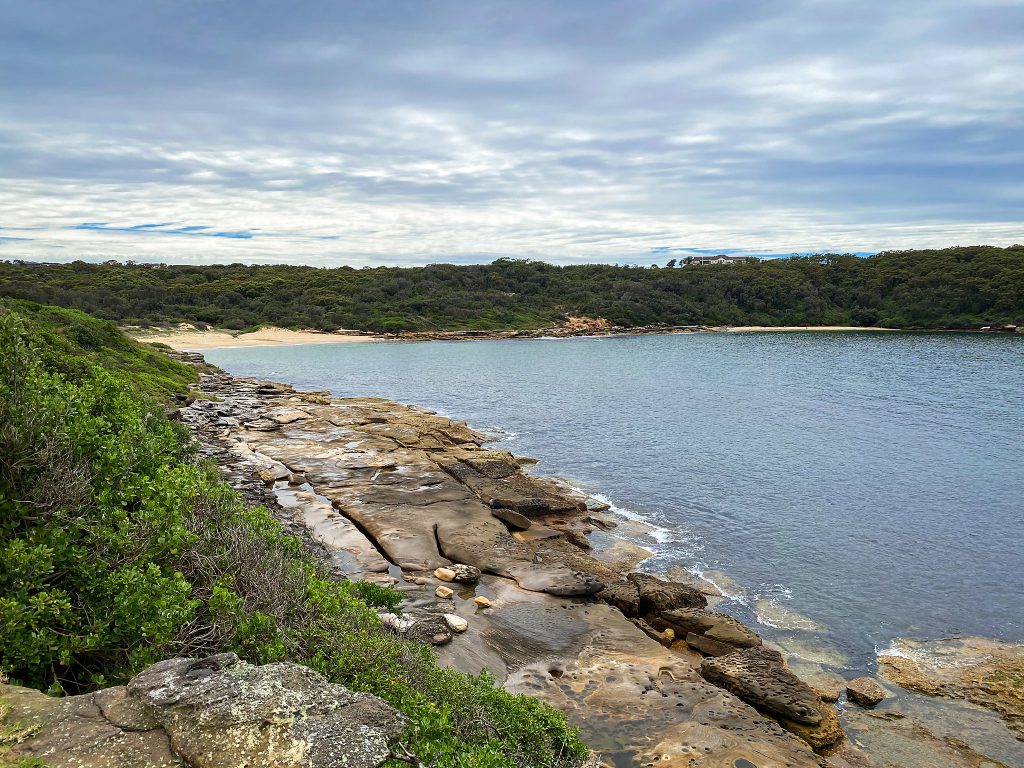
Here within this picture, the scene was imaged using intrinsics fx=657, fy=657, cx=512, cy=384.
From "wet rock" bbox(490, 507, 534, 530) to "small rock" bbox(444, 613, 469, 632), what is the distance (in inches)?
292

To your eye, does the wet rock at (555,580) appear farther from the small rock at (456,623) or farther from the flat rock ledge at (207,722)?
the flat rock ledge at (207,722)

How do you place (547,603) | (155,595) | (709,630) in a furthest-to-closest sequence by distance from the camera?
(547,603), (709,630), (155,595)

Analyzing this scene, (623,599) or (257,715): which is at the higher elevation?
(257,715)

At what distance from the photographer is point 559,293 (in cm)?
13862

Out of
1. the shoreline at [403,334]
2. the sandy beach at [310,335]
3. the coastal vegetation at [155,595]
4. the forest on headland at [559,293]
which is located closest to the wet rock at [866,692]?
the coastal vegetation at [155,595]

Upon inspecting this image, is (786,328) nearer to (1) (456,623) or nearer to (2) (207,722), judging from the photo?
(1) (456,623)

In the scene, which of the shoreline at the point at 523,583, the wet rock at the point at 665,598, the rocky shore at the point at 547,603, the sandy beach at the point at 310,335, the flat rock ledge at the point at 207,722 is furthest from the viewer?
the sandy beach at the point at 310,335

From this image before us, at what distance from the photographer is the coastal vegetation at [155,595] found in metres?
5.93

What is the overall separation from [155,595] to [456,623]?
22.3ft

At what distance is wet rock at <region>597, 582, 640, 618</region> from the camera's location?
14.9m

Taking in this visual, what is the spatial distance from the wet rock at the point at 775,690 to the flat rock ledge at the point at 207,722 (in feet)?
26.4

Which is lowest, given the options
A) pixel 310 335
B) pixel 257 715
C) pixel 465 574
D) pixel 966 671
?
pixel 966 671

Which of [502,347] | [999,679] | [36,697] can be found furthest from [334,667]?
[502,347]

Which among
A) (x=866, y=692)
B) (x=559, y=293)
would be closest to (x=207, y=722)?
(x=866, y=692)
